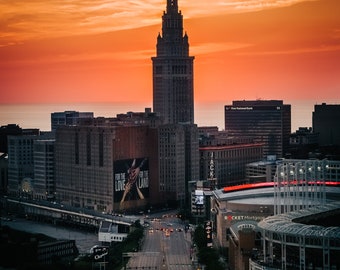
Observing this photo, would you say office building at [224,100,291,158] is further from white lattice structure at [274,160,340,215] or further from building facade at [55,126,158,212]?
white lattice structure at [274,160,340,215]

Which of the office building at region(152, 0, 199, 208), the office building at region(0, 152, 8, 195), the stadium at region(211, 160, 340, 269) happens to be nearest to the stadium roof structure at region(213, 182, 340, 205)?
the stadium at region(211, 160, 340, 269)

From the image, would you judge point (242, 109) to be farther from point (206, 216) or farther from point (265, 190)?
point (265, 190)

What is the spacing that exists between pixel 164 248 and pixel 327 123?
41679 mm

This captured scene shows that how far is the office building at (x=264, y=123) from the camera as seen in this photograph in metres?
82.8

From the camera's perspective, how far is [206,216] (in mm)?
55031

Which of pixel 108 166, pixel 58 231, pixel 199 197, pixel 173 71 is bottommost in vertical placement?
pixel 58 231

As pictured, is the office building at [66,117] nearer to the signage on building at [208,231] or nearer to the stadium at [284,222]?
the stadium at [284,222]

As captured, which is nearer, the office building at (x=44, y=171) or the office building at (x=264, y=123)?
the office building at (x=44, y=171)

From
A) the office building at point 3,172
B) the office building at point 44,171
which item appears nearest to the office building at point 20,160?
the office building at point 3,172

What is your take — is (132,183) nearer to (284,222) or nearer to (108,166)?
(108,166)

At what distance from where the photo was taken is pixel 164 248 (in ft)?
155

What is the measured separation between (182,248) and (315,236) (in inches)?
698

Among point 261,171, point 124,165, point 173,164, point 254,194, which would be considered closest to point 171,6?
point 173,164

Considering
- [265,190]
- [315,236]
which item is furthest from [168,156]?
[315,236]
